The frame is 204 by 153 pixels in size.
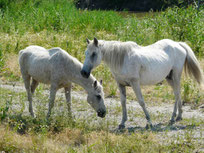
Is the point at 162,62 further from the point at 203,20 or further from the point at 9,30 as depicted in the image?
the point at 9,30

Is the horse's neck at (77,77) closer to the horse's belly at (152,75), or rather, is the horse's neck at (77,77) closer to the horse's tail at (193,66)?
the horse's belly at (152,75)

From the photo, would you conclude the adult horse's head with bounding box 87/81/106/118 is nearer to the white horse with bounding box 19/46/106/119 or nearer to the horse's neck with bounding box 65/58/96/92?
the white horse with bounding box 19/46/106/119

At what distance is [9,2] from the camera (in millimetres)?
18406

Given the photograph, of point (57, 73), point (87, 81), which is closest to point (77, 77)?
point (87, 81)

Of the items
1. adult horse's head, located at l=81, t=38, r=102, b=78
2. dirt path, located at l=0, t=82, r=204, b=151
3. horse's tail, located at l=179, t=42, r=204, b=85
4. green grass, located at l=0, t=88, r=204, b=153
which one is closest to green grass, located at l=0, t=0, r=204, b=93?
dirt path, located at l=0, t=82, r=204, b=151

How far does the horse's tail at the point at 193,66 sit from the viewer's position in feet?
24.3

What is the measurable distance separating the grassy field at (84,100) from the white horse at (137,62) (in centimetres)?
79

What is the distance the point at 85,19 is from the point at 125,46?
8.61 m

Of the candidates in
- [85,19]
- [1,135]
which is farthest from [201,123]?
[85,19]

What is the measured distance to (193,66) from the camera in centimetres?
742

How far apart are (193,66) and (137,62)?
1.50 meters

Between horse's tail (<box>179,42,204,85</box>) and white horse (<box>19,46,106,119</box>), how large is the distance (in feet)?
6.98

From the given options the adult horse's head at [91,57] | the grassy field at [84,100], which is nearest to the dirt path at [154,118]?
the grassy field at [84,100]

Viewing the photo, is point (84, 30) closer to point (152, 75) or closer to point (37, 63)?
point (37, 63)
